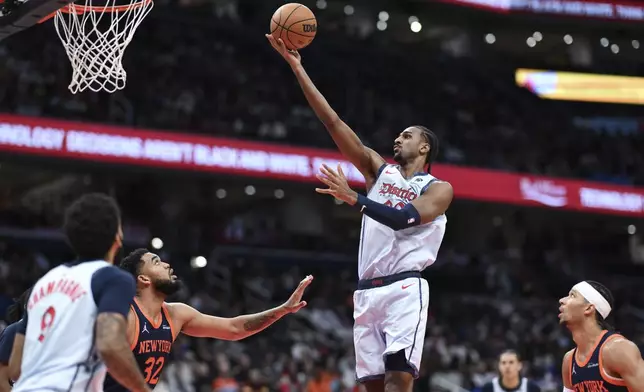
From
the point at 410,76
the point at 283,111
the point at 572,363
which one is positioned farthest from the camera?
the point at 410,76

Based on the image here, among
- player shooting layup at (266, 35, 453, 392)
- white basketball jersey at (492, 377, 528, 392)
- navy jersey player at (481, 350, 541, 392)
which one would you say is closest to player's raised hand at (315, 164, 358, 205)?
player shooting layup at (266, 35, 453, 392)

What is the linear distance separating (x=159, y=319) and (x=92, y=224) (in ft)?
7.87

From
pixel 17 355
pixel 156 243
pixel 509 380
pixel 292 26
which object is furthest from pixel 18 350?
pixel 156 243

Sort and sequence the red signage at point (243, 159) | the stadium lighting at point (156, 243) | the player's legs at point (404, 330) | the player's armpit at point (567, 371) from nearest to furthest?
the player's legs at point (404, 330), the player's armpit at point (567, 371), the red signage at point (243, 159), the stadium lighting at point (156, 243)

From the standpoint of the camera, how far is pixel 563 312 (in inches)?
272

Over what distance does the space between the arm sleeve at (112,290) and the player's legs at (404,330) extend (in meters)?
2.26

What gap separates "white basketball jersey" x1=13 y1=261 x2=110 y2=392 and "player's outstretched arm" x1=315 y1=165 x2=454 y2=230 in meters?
1.79

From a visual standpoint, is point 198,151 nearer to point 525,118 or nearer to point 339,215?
point 339,215

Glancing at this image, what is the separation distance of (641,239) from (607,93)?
4059 millimetres

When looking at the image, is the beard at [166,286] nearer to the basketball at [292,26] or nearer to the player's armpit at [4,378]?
the player's armpit at [4,378]

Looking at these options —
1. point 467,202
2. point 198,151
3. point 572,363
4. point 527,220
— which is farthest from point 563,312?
point 527,220

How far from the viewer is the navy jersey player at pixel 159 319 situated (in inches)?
252

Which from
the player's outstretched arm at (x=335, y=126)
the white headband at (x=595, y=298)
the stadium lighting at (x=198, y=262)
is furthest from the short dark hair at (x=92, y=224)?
the stadium lighting at (x=198, y=262)

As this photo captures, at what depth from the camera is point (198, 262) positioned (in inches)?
731
